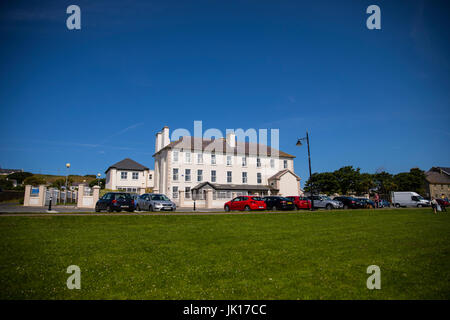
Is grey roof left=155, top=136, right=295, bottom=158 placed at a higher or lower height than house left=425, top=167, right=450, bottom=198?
higher

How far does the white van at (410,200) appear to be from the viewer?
4139 cm

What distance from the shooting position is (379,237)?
9.82 meters

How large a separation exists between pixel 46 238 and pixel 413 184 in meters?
94.5

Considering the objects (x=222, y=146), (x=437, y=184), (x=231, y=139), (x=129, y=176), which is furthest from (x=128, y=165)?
(x=437, y=184)

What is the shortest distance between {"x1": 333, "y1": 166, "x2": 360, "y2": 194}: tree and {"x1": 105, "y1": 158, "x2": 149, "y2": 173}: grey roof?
2023 inches

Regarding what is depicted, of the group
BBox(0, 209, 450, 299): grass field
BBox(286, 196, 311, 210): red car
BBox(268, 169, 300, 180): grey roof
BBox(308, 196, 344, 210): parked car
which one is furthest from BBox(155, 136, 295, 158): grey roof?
BBox(0, 209, 450, 299): grass field

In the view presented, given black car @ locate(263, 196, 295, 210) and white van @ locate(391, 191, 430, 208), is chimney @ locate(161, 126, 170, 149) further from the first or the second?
white van @ locate(391, 191, 430, 208)

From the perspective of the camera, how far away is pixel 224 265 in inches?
249

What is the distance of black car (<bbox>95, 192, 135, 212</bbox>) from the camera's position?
22.2 meters

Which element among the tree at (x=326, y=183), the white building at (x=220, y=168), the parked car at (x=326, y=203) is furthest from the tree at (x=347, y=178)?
the parked car at (x=326, y=203)

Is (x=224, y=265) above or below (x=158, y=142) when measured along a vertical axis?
below

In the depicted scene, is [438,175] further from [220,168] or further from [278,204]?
[278,204]

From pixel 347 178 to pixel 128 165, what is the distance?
56213mm
